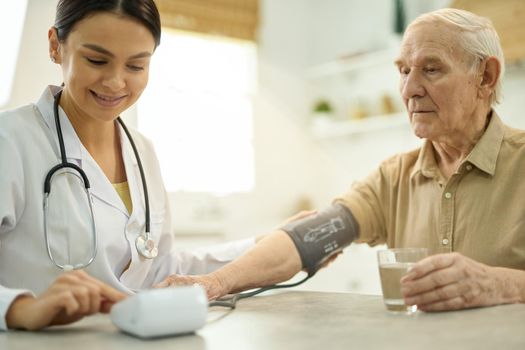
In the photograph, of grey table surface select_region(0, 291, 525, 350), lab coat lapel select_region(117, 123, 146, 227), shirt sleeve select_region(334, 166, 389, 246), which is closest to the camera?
grey table surface select_region(0, 291, 525, 350)

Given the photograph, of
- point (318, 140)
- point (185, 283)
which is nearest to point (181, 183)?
point (318, 140)

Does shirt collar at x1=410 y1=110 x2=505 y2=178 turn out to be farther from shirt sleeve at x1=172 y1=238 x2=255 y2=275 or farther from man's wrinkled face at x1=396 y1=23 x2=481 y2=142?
shirt sleeve at x1=172 y1=238 x2=255 y2=275

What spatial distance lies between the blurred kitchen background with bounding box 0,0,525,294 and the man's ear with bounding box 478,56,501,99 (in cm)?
201

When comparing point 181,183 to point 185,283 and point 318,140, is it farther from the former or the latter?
point 185,283

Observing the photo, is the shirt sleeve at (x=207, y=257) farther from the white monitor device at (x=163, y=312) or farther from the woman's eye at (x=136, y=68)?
the white monitor device at (x=163, y=312)

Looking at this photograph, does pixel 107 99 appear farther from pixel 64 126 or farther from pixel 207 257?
pixel 207 257

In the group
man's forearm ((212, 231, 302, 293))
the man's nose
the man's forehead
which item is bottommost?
man's forearm ((212, 231, 302, 293))

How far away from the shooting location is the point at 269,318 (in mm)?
1044

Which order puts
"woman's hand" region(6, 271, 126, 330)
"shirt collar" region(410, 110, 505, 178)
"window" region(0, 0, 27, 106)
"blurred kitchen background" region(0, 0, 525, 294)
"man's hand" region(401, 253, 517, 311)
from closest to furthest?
"woman's hand" region(6, 271, 126, 330), "man's hand" region(401, 253, 517, 311), "shirt collar" region(410, 110, 505, 178), "window" region(0, 0, 27, 106), "blurred kitchen background" region(0, 0, 525, 294)

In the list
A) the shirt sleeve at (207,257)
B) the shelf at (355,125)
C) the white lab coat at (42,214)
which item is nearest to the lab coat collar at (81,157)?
the white lab coat at (42,214)

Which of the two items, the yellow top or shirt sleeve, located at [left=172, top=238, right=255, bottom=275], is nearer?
the yellow top

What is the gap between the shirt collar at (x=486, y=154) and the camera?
59.7 inches

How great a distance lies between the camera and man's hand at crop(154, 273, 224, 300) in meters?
1.33

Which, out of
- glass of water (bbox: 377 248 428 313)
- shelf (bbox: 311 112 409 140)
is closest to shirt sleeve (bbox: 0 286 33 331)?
glass of water (bbox: 377 248 428 313)
